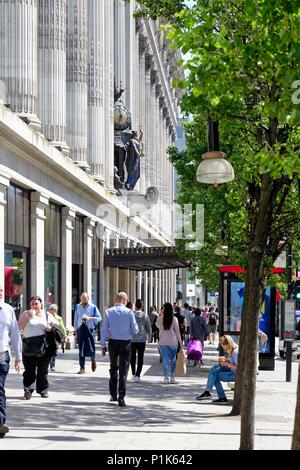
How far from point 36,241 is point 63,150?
A: 214 inches

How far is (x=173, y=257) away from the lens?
1736 inches

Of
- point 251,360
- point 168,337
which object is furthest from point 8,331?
point 168,337

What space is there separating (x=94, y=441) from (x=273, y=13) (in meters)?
5.71

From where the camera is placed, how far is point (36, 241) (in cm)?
3180

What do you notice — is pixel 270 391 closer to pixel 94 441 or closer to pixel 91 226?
pixel 94 441

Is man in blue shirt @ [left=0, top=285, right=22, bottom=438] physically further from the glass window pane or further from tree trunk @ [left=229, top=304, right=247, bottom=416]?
the glass window pane

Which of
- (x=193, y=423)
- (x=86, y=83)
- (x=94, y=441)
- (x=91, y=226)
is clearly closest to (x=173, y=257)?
(x=91, y=226)

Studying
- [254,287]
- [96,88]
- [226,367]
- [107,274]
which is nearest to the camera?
[254,287]

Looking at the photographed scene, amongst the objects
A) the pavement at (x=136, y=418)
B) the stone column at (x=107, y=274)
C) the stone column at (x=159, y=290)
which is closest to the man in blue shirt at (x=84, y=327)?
the pavement at (x=136, y=418)

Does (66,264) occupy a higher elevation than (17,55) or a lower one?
lower

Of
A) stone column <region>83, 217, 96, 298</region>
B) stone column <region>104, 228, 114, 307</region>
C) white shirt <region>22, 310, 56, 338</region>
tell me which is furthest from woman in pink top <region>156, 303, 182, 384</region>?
stone column <region>104, 228, 114, 307</region>

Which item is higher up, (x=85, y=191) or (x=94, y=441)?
(x=85, y=191)

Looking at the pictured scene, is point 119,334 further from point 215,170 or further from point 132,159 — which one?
point 132,159
